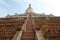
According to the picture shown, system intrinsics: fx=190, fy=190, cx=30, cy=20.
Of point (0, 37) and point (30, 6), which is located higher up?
point (30, 6)

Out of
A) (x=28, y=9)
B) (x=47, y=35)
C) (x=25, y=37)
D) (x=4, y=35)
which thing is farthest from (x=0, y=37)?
(x=28, y=9)

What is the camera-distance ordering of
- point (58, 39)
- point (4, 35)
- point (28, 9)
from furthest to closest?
point (28, 9) → point (4, 35) → point (58, 39)

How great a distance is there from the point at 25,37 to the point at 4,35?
283 cm

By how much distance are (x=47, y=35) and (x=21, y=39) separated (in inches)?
121

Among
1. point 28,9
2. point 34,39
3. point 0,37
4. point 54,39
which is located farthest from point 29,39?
point 28,9

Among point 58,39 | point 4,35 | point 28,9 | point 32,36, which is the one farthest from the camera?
point 28,9

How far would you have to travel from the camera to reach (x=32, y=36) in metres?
17.8

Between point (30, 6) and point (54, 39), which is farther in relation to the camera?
point (30, 6)

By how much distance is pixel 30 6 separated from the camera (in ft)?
199

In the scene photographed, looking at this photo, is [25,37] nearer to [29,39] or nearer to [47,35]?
[29,39]

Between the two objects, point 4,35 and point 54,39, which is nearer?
point 54,39

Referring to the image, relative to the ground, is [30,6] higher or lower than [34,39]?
higher

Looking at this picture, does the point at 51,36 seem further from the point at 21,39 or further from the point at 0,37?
the point at 0,37

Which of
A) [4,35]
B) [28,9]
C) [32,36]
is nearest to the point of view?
[32,36]
